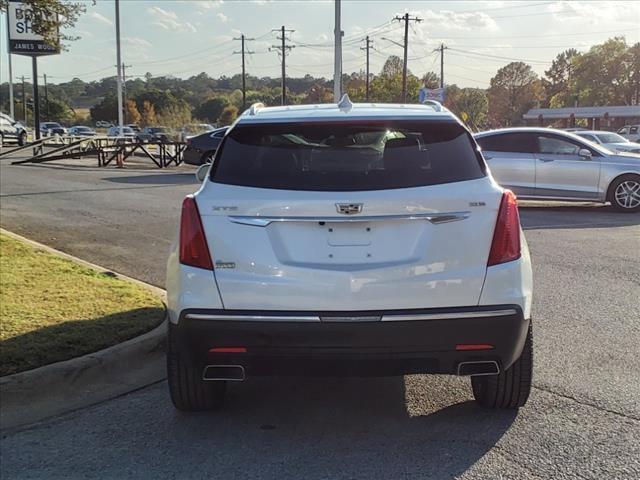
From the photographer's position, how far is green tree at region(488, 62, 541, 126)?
102m

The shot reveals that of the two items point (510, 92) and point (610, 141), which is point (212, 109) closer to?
point (510, 92)

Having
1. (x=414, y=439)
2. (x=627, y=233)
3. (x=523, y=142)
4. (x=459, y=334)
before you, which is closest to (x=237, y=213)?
(x=459, y=334)

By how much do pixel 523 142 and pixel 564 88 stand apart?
358 ft

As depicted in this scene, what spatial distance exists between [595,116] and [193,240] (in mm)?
78706

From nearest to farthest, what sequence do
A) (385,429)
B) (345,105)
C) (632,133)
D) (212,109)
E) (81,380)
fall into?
1. (385,429)
2. (345,105)
3. (81,380)
4. (632,133)
5. (212,109)

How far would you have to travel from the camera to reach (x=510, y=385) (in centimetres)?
389

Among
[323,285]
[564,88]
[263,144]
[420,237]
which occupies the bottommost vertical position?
[323,285]

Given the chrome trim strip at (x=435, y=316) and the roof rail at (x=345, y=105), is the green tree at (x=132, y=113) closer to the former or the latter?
the roof rail at (x=345, y=105)

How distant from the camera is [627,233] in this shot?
34.8 feet

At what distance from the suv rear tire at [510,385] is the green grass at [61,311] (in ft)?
8.81

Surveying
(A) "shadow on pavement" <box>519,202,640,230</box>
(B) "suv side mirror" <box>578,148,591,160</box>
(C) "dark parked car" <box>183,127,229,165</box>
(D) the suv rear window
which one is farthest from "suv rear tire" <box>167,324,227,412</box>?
(C) "dark parked car" <box>183,127,229,165</box>

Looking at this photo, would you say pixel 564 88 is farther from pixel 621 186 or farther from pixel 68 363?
pixel 68 363

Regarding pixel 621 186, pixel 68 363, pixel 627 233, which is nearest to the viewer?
pixel 68 363

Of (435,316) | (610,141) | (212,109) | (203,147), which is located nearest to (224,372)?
(435,316)
